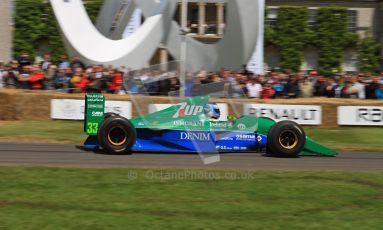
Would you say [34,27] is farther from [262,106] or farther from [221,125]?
[221,125]

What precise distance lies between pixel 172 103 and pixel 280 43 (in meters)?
25.5

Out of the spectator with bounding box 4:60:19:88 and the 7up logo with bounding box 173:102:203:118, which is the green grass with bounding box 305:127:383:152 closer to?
the 7up logo with bounding box 173:102:203:118

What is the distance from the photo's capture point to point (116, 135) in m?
11.6

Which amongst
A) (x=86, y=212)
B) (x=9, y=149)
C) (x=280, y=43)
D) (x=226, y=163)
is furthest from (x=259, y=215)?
(x=280, y=43)

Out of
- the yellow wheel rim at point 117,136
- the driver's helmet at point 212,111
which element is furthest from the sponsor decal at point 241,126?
the yellow wheel rim at point 117,136

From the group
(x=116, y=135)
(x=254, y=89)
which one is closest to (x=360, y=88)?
(x=254, y=89)

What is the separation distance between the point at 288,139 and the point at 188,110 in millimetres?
1958

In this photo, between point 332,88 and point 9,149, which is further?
point 332,88

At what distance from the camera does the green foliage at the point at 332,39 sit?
36.3 metres

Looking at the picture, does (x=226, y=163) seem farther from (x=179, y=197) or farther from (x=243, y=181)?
(x=179, y=197)

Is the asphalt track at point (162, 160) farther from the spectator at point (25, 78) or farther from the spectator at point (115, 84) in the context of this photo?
the spectator at point (25, 78)

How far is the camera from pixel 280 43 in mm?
36250

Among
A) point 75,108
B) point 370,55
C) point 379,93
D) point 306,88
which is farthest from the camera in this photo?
point 370,55

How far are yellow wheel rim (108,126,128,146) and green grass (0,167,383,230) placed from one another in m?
2.22
